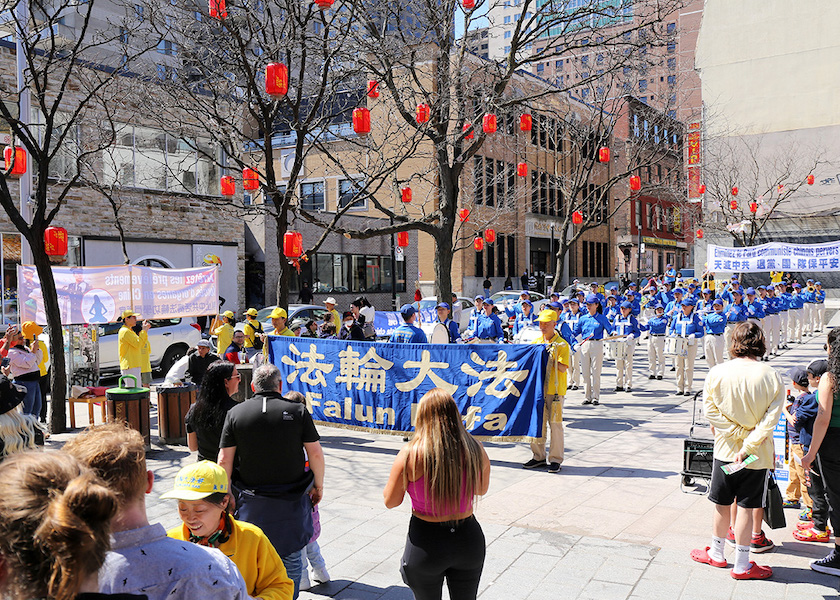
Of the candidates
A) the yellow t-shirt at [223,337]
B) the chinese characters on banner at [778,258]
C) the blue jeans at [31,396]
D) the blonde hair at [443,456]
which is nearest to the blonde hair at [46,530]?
the blonde hair at [443,456]

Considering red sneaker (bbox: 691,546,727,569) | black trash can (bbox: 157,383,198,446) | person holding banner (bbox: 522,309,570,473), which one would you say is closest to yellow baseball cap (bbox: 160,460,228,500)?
red sneaker (bbox: 691,546,727,569)

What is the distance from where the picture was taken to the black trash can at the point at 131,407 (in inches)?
370

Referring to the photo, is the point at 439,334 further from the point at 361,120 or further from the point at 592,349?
the point at 361,120

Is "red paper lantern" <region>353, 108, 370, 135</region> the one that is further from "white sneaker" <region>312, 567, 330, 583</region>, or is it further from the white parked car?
"white sneaker" <region>312, 567, 330, 583</region>

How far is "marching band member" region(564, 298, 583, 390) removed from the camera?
14.0 metres

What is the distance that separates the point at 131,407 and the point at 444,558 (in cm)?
708

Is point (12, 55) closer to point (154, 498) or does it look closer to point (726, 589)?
point (154, 498)

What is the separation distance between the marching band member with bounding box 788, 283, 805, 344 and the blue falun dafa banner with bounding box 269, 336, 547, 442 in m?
17.2

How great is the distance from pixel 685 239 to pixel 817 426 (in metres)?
69.8

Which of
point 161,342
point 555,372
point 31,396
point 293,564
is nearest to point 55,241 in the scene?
point 161,342

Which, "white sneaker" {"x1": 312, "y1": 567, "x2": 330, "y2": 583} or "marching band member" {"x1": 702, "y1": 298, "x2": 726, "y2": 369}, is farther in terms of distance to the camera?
"marching band member" {"x1": 702, "y1": 298, "x2": 726, "y2": 369}

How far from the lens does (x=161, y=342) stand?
1584 cm

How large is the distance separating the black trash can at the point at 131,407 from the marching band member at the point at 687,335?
982 cm

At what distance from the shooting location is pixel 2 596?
1749 millimetres
